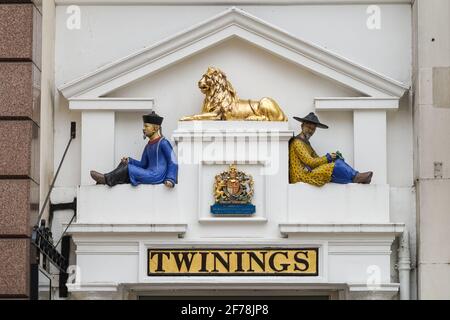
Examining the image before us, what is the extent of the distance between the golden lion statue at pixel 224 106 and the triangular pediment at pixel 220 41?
55cm

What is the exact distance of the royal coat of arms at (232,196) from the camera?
71.6 ft

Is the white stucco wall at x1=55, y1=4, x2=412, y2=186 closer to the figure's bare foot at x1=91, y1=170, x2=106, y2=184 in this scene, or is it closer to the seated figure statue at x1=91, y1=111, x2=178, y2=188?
the seated figure statue at x1=91, y1=111, x2=178, y2=188

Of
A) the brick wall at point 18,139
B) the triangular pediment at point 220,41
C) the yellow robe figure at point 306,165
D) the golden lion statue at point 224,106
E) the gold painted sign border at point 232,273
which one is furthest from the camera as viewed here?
the triangular pediment at point 220,41

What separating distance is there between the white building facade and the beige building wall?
34 cm

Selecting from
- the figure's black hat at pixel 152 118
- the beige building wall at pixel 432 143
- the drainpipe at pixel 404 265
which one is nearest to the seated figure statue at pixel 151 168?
the figure's black hat at pixel 152 118

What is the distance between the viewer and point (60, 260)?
22.1 meters

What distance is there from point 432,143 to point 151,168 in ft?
13.1

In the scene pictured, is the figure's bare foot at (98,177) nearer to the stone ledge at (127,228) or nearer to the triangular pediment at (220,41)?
the stone ledge at (127,228)

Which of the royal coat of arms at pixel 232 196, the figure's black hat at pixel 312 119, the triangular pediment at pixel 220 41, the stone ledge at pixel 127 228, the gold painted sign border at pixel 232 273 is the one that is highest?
the triangular pediment at pixel 220 41

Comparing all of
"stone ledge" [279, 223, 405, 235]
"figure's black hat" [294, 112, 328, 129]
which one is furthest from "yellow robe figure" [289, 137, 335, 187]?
"stone ledge" [279, 223, 405, 235]
